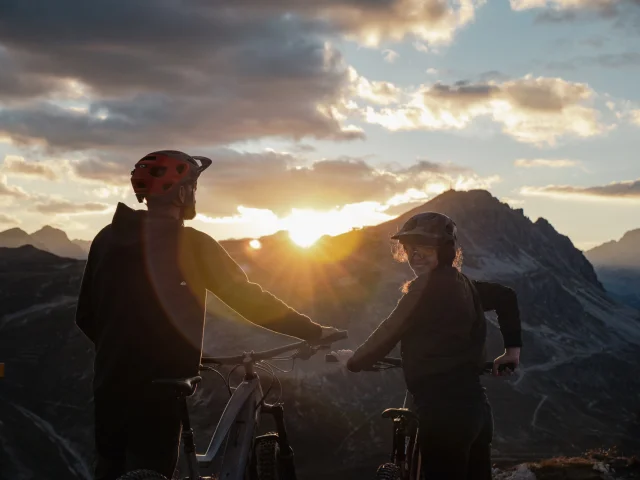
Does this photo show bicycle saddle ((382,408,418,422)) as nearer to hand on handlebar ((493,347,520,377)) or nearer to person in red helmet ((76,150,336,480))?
hand on handlebar ((493,347,520,377))

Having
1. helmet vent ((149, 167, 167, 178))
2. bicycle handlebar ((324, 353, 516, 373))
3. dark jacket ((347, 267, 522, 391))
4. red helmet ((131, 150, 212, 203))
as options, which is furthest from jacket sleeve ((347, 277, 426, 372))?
helmet vent ((149, 167, 167, 178))

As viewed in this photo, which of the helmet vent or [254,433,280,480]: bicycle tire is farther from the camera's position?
[254,433,280,480]: bicycle tire

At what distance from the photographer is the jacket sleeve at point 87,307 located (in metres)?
6.16

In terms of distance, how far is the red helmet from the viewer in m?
6.03

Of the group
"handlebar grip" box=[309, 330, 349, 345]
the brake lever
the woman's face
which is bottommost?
the brake lever

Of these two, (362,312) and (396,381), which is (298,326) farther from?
(362,312)

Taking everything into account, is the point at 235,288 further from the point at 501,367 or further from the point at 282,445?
the point at 501,367

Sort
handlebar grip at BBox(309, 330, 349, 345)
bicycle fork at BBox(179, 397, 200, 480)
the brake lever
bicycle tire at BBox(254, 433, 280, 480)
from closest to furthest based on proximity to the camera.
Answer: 1. bicycle fork at BBox(179, 397, 200, 480)
2. bicycle tire at BBox(254, 433, 280, 480)
3. handlebar grip at BBox(309, 330, 349, 345)
4. the brake lever

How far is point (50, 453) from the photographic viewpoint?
10044 cm

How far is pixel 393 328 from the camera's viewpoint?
6047 mm

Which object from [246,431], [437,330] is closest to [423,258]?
[437,330]

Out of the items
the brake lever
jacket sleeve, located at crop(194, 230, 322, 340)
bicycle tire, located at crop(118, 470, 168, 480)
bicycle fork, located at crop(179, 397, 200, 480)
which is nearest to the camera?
bicycle tire, located at crop(118, 470, 168, 480)

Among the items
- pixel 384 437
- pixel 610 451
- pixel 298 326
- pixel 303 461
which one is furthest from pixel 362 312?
→ pixel 298 326

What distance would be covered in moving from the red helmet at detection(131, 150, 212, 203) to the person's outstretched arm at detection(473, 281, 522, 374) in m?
3.25
